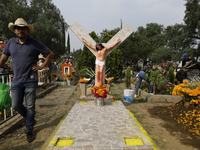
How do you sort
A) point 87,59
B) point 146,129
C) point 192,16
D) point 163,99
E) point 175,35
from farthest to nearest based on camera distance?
point 175,35 → point 192,16 → point 87,59 → point 163,99 → point 146,129

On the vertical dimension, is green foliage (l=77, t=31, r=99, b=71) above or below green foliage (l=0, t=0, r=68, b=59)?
below

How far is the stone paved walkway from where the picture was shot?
2482 millimetres

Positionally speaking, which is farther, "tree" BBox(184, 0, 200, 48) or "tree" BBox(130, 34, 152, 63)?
"tree" BBox(130, 34, 152, 63)

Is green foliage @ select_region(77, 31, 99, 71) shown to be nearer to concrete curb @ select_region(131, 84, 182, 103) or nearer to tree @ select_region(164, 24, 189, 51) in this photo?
concrete curb @ select_region(131, 84, 182, 103)

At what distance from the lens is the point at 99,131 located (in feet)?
9.97

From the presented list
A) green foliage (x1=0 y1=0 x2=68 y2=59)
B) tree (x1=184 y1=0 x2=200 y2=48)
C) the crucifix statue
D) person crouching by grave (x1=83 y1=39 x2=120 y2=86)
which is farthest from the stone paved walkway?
tree (x1=184 y1=0 x2=200 y2=48)

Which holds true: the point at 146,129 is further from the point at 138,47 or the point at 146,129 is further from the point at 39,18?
the point at 39,18

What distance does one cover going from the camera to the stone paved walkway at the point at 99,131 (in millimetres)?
2482

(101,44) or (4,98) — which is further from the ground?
(101,44)

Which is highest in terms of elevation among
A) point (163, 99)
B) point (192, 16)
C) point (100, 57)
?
point (192, 16)

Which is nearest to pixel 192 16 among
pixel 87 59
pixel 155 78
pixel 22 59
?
pixel 87 59

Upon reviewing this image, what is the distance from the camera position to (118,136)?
2.83m

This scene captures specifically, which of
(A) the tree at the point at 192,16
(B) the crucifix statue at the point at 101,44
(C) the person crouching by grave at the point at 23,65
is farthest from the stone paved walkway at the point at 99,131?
(A) the tree at the point at 192,16

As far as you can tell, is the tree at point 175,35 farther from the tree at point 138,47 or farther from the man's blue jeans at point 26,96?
the man's blue jeans at point 26,96
